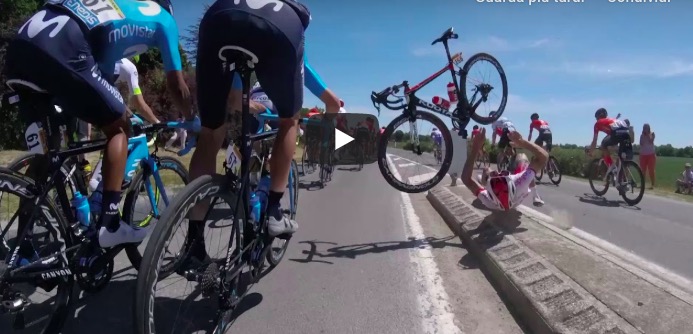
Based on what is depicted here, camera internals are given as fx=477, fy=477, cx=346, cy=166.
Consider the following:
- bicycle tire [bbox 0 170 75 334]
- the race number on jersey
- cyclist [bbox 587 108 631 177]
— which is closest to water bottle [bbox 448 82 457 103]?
the race number on jersey

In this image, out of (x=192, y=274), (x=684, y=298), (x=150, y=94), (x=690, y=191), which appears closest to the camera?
(x=192, y=274)

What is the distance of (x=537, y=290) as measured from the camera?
302 cm

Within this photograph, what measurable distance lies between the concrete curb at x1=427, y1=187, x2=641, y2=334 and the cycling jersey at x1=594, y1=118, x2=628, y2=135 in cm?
767

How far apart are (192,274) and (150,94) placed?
23458 mm

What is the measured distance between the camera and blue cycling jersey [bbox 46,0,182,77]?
2.59 meters

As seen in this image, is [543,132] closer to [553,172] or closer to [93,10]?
[553,172]

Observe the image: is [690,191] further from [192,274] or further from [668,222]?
Answer: [192,274]

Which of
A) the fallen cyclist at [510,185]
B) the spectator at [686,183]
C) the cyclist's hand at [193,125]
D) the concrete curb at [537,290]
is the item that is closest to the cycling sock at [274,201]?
the cyclist's hand at [193,125]

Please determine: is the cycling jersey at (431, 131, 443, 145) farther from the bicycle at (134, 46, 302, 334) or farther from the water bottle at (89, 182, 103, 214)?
the water bottle at (89, 182, 103, 214)

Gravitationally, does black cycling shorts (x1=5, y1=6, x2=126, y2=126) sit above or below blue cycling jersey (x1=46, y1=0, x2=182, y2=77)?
below

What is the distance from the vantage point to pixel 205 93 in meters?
2.81

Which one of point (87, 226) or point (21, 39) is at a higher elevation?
point (21, 39)

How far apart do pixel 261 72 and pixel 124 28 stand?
0.90m

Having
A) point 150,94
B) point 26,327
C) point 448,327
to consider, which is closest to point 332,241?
point 448,327
